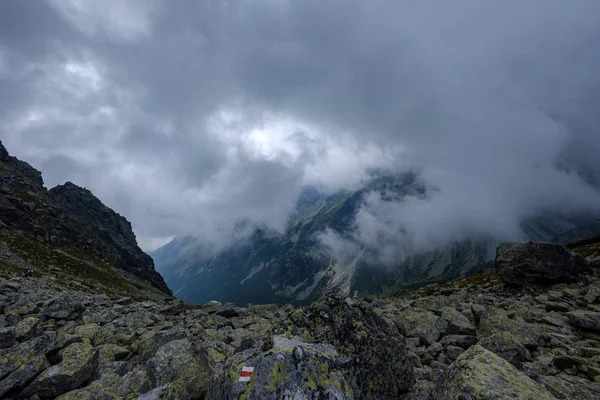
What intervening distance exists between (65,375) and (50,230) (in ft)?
528

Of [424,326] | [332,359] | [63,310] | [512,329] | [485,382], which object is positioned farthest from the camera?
[63,310]

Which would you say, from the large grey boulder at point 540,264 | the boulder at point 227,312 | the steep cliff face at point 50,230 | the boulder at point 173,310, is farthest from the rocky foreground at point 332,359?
the steep cliff face at point 50,230

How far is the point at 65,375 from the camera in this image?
29.6ft

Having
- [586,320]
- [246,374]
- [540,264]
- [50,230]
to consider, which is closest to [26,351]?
[246,374]

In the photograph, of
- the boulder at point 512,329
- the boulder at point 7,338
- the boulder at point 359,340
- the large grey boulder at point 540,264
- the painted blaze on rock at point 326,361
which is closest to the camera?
the painted blaze on rock at point 326,361

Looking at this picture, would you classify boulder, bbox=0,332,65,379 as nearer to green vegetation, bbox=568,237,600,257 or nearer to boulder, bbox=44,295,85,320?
boulder, bbox=44,295,85,320

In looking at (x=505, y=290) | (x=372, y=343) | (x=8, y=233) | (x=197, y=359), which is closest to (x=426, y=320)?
(x=372, y=343)

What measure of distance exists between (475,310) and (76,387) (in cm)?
1788

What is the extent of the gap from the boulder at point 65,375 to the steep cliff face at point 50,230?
101 m

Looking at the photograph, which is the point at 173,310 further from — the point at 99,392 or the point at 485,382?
the point at 485,382

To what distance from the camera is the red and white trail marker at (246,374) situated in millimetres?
5301

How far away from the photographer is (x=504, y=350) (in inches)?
369

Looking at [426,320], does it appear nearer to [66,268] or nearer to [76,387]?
[76,387]

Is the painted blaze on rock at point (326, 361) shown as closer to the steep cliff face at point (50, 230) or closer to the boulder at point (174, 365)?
the boulder at point (174, 365)
